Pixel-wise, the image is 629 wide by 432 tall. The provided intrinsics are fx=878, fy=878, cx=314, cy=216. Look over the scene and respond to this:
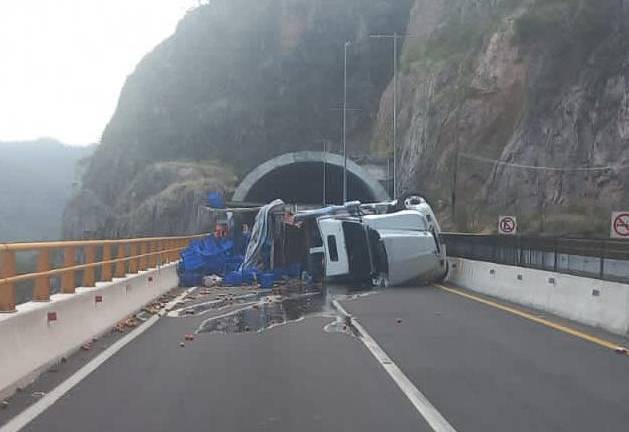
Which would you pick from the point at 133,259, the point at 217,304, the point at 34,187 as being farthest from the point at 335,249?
the point at 34,187

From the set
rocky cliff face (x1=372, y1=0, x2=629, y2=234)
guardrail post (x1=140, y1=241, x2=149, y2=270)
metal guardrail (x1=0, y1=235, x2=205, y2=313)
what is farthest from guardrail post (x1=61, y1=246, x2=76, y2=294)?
rocky cliff face (x1=372, y1=0, x2=629, y2=234)

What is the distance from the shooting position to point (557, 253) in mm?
19781

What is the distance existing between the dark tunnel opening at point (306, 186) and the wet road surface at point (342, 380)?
51291 mm

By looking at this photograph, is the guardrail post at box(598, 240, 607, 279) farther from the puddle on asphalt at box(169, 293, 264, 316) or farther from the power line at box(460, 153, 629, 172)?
the power line at box(460, 153, 629, 172)

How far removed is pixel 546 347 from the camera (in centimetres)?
1197

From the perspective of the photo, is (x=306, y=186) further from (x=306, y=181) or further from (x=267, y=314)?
(x=267, y=314)

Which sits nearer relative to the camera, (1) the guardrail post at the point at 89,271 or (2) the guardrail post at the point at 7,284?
(2) the guardrail post at the point at 7,284

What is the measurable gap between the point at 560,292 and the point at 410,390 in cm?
823

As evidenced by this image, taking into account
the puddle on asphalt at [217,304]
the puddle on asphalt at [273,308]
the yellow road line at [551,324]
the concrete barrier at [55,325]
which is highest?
the concrete barrier at [55,325]

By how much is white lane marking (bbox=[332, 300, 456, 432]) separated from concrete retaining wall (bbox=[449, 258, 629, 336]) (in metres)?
3.89

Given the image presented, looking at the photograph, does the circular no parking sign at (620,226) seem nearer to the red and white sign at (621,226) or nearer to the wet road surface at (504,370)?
the red and white sign at (621,226)

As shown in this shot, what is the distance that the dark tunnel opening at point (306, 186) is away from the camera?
67750mm

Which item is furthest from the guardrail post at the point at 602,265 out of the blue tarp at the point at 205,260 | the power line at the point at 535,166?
the power line at the point at 535,166

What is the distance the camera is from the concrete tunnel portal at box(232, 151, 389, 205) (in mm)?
64500
